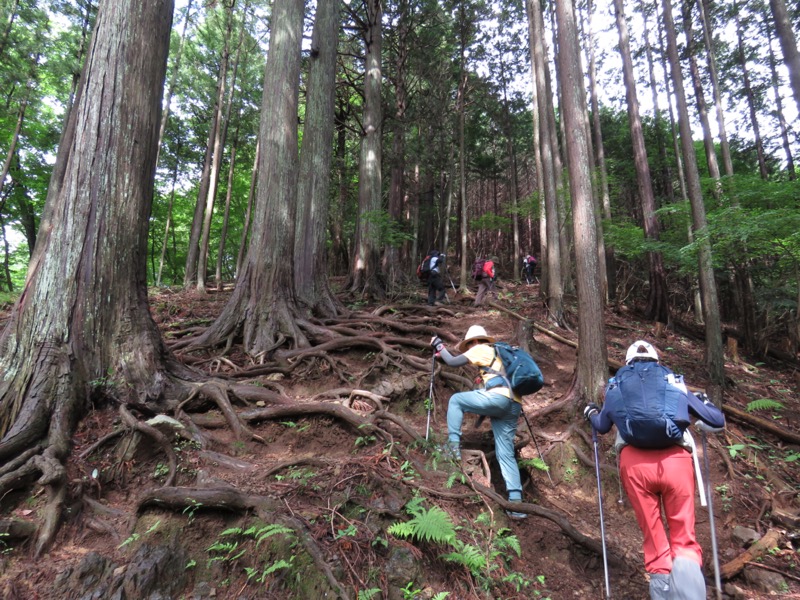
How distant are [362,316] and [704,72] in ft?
71.1

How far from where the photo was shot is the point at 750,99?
18.8 m

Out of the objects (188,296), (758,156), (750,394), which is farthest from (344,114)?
(758,156)

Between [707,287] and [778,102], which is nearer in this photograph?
[707,287]

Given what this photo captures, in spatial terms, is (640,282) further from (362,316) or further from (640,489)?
(640,489)

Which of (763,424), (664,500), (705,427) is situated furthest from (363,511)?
(763,424)

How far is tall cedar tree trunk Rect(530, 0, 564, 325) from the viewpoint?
11.7 m

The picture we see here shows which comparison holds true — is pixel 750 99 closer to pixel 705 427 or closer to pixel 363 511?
pixel 705 427

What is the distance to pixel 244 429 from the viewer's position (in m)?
4.72

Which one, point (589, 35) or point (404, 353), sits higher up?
point (589, 35)

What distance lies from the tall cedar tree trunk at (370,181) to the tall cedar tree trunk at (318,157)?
1886 mm

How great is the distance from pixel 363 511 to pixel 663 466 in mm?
2439

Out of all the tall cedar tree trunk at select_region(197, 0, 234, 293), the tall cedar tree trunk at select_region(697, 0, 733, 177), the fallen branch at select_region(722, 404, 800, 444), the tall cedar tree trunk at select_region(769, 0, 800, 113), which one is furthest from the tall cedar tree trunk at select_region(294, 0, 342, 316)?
the tall cedar tree trunk at select_region(697, 0, 733, 177)

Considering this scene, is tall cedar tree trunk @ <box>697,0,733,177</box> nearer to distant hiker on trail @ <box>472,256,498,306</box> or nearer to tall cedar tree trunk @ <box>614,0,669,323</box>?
tall cedar tree trunk @ <box>614,0,669,323</box>

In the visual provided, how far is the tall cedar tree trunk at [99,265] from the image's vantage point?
397 cm
